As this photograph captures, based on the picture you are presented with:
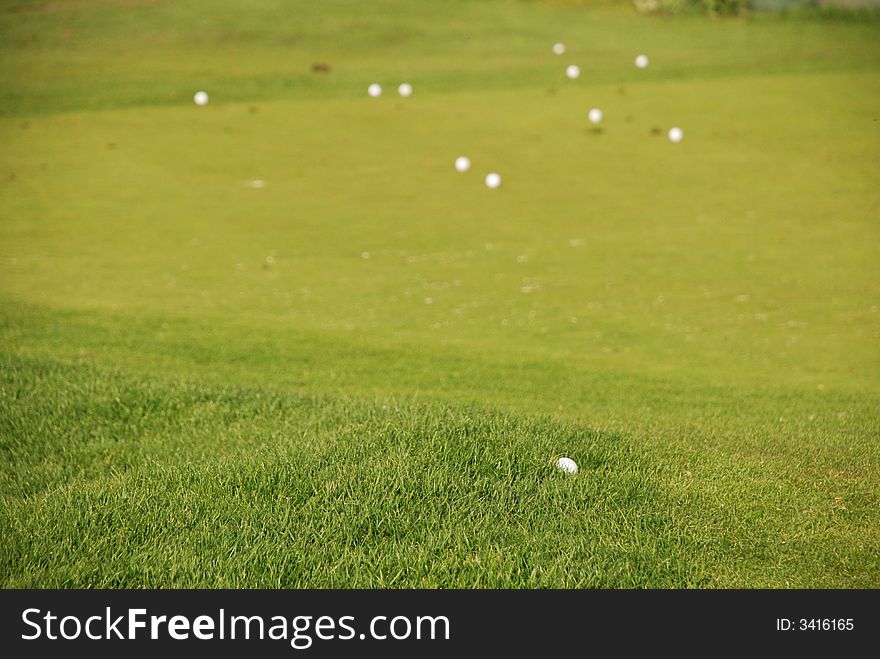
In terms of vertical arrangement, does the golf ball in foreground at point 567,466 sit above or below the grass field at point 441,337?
above

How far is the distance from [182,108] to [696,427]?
42.9ft

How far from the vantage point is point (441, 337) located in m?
7.30

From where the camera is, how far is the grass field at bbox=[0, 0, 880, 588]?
399cm

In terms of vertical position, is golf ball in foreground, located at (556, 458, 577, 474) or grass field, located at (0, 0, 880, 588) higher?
golf ball in foreground, located at (556, 458, 577, 474)

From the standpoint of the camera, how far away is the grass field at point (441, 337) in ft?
13.1

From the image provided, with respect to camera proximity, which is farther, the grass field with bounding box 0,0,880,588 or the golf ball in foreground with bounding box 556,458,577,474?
the golf ball in foreground with bounding box 556,458,577,474

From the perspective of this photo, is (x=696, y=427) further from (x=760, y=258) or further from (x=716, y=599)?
(x=760, y=258)

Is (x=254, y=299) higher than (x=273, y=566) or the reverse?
the reverse

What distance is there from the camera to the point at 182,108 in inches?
645

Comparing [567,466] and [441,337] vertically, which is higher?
[567,466]

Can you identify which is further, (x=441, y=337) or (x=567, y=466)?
(x=441, y=337)

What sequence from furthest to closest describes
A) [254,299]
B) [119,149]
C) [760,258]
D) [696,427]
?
[119,149] < [760,258] < [254,299] < [696,427]

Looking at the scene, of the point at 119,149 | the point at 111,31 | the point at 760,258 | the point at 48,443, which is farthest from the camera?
the point at 111,31

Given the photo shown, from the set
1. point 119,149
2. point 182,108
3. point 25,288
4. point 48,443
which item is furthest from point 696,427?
point 182,108
